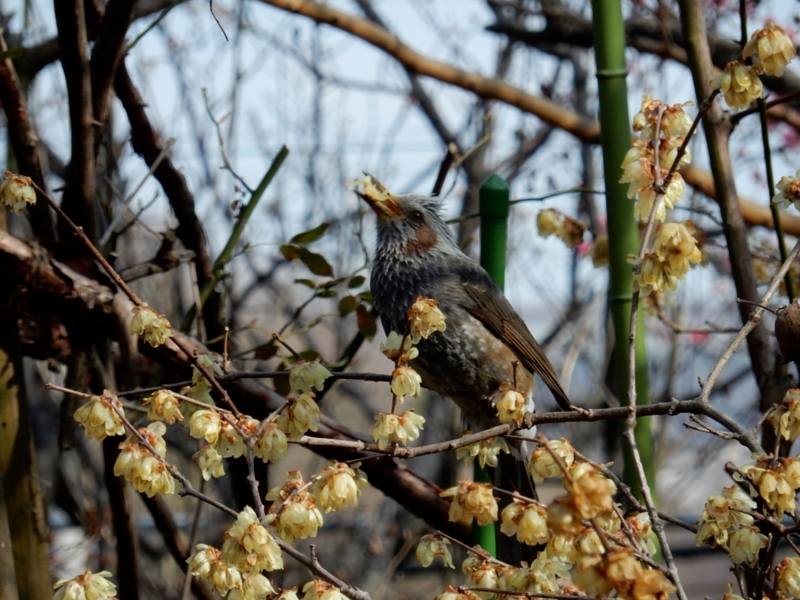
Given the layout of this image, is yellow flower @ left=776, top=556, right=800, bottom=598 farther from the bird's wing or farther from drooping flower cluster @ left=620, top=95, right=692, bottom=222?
the bird's wing

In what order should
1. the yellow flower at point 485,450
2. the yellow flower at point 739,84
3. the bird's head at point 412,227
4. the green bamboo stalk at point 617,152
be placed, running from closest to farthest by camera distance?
1. the yellow flower at point 739,84
2. the yellow flower at point 485,450
3. the green bamboo stalk at point 617,152
4. the bird's head at point 412,227

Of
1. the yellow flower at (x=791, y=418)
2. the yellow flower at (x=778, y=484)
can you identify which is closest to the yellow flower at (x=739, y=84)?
the yellow flower at (x=791, y=418)

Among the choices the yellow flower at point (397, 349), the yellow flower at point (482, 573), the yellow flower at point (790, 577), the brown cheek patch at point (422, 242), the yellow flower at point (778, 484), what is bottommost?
the yellow flower at point (482, 573)

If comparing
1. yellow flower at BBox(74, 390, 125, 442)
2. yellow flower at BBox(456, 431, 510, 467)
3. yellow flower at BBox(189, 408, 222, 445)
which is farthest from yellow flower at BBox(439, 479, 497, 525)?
yellow flower at BBox(74, 390, 125, 442)

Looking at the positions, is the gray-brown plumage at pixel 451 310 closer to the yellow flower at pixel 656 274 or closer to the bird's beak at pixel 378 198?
the bird's beak at pixel 378 198

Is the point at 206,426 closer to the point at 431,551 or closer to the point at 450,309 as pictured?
the point at 431,551

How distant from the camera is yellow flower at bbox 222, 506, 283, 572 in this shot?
118 cm

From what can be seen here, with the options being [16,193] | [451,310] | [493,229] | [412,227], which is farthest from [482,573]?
[412,227]

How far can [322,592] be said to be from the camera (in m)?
1.23

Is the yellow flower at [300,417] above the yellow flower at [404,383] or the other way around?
the other way around

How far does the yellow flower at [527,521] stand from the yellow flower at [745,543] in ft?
0.91

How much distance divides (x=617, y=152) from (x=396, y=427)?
103cm

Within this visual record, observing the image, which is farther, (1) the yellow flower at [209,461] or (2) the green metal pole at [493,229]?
(2) the green metal pole at [493,229]

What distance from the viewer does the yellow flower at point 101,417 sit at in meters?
1.30
